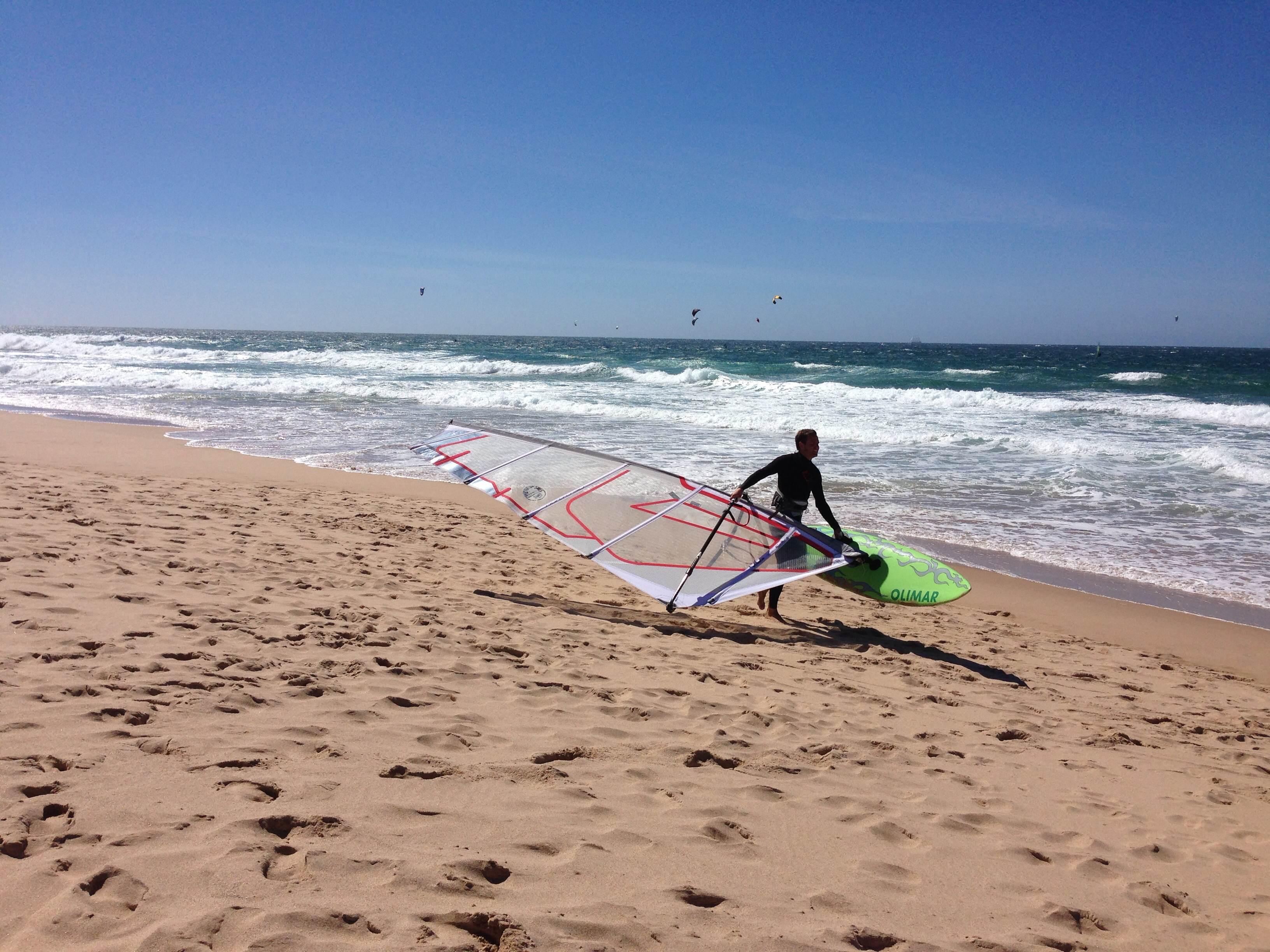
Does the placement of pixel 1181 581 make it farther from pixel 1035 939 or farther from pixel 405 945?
pixel 405 945

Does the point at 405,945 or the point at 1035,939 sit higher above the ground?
the point at 405,945

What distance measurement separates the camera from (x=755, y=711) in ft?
11.8

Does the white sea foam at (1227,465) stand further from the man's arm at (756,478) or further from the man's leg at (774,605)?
the man's arm at (756,478)

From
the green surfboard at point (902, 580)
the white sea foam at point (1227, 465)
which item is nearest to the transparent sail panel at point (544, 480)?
the green surfboard at point (902, 580)

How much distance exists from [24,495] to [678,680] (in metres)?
5.77

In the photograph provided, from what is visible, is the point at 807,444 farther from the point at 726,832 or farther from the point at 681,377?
the point at 681,377

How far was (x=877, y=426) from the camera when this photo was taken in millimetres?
16766

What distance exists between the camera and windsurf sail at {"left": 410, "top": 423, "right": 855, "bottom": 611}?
513 cm

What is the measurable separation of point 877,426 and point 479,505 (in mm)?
10311

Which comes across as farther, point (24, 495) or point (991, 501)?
point (991, 501)

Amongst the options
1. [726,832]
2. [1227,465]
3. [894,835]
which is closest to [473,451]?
[726,832]

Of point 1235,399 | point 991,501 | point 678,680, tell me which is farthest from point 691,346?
point 678,680

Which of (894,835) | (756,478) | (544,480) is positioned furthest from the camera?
(544,480)

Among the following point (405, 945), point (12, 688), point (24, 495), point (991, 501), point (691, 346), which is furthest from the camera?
point (691, 346)
